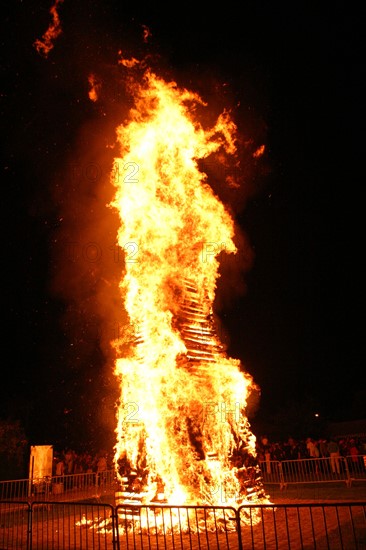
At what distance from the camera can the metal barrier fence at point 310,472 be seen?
16.2 m

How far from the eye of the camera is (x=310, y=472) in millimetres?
16922

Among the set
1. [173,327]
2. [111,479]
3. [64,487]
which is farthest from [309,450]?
[173,327]

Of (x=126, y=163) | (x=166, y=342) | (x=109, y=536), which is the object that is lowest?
(x=109, y=536)

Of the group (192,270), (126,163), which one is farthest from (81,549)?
(126,163)

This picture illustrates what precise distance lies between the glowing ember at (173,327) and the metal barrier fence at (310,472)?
21.1ft

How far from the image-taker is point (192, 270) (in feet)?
38.0

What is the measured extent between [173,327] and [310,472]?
9.55 meters

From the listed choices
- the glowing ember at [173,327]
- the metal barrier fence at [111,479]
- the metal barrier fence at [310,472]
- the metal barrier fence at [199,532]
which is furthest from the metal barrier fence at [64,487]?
the glowing ember at [173,327]

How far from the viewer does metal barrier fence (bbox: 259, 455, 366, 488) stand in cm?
1617

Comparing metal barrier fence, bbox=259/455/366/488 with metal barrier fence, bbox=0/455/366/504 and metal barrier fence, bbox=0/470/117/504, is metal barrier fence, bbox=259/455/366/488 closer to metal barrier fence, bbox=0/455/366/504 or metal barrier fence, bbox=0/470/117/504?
metal barrier fence, bbox=0/455/366/504

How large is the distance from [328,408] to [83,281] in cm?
3008

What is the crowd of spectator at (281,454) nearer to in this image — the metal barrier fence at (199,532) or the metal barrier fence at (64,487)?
the metal barrier fence at (64,487)

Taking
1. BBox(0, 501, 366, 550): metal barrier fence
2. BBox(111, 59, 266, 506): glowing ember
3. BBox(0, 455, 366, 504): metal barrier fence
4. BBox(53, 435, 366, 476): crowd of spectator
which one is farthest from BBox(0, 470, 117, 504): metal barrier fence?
BBox(111, 59, 266, 506): glowing ember

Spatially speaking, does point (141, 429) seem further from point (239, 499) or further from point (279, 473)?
point (279, 473)
